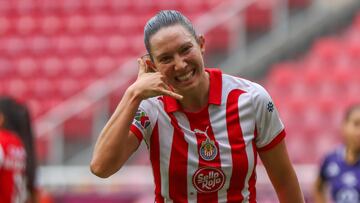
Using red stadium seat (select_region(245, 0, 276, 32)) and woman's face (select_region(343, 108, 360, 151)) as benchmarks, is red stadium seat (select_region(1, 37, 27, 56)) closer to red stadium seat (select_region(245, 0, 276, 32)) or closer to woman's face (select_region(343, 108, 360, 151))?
red stadium seat (select_region(245, 0, 276, 32))

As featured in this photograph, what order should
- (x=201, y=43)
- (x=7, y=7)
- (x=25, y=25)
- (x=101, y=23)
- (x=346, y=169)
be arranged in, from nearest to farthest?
(x=201, y=43) < (x=346, y=169) < (x=101, y=23) < (x=25, y=25) < (x=7, y=7)

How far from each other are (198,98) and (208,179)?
1.07 feet

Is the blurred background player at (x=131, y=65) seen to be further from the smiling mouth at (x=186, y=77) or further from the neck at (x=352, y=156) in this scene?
the smiling mouth at (x=186, y=77)

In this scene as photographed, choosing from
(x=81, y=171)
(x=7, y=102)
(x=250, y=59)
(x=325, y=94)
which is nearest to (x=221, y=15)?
(x=250, y=59)

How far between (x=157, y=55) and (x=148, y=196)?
6133 mm

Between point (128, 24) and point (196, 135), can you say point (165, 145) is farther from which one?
point (128, 24)

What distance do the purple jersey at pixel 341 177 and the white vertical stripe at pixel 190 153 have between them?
332 centimetres

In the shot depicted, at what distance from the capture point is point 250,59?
1328cm

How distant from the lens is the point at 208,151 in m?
4.24

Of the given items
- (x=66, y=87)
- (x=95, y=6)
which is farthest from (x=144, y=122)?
(x=95, y=6)

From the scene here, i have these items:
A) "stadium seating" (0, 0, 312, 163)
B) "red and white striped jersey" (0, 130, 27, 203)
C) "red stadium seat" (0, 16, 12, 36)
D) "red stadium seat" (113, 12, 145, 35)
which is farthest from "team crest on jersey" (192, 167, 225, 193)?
"red stadium seat" (0, 16, 12, 36)

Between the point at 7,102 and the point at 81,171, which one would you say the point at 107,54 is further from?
the point at 7,102

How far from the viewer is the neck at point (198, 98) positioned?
4.25m

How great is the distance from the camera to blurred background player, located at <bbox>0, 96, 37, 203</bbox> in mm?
6109
